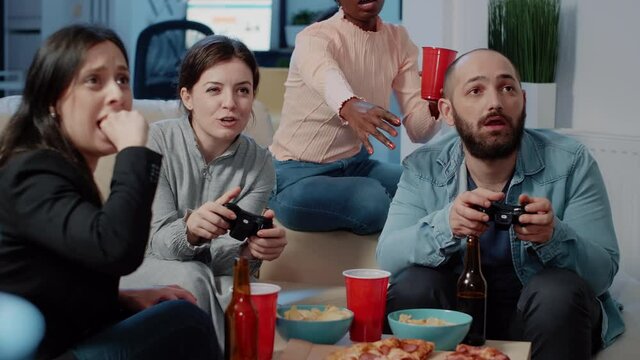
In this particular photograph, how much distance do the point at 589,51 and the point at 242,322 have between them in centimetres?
205

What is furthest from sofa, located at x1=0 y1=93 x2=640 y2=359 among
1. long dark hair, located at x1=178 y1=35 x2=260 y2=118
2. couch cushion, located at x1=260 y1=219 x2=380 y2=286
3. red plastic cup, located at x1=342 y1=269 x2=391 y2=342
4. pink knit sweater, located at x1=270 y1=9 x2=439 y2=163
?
red plastic cup, located at x1=342 y1=269 x2=391 y2=342

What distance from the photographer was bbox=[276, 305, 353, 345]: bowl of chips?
1.76 m

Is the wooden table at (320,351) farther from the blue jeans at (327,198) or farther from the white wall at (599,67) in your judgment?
the white wall at (599,67)

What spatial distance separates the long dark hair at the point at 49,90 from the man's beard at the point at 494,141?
3.05 ft

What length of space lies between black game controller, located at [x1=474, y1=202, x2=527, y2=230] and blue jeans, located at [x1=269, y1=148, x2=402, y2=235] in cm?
68

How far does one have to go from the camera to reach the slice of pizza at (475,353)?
1.62 meters

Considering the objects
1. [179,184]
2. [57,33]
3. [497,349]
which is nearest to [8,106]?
[179,184]

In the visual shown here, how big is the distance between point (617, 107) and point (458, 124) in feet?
3.87

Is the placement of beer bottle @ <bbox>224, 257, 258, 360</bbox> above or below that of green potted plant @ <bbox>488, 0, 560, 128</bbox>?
below

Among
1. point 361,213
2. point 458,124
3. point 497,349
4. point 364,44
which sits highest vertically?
point 364,44

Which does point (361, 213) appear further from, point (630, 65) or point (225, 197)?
point (630, 65)

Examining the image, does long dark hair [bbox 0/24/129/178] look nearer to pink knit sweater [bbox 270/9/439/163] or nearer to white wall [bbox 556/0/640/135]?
pink knit sweater [bbox 270/9/439/163]

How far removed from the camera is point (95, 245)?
143 cm

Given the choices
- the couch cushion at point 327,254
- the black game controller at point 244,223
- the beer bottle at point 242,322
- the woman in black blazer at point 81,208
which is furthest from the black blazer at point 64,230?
the couch cushion at point 327,254
